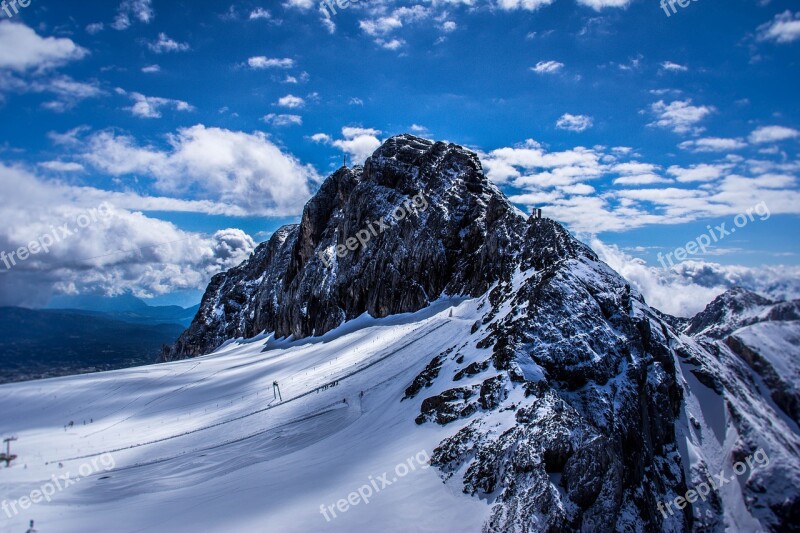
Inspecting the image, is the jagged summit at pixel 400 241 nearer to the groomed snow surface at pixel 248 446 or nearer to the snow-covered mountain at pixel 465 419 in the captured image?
the snow-covered mountain at pixel 465 419

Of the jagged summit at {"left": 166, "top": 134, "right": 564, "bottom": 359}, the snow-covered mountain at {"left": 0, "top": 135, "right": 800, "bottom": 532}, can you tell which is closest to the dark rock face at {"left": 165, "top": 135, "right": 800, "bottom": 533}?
the snow-covered mountain at {"left": 0, "top": 135, "right": 800, "bottom": 532}

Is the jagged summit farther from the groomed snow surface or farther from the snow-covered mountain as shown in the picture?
the groomed snow surface

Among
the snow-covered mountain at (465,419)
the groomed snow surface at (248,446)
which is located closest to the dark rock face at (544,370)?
the snow-covered mountain at (465,419)

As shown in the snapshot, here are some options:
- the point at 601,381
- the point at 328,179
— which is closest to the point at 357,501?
the point at 601,381

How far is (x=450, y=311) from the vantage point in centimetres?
5675

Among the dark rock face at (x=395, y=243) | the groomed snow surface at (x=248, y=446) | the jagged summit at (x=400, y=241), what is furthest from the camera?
the dark rock face at (x=395, y=243)

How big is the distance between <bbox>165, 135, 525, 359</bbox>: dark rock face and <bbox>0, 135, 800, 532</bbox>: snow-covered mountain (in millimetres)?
654

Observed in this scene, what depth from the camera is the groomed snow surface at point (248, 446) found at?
827 inches

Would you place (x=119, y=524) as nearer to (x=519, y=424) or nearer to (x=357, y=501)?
(x=357, y=501)

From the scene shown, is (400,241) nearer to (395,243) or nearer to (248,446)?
(395,243)

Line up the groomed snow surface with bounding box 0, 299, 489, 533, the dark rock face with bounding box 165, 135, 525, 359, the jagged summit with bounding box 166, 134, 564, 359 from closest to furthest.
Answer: the groomed snow surface with bounding box 0, 299, 489, 533, the jagged summit with bounding box 166, 134, 564, 359, the dark rock face with bounding box 165, 135, 525, 359

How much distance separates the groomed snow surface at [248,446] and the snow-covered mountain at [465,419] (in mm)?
189

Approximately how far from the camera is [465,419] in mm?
25672

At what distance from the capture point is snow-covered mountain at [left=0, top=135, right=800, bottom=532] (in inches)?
829
